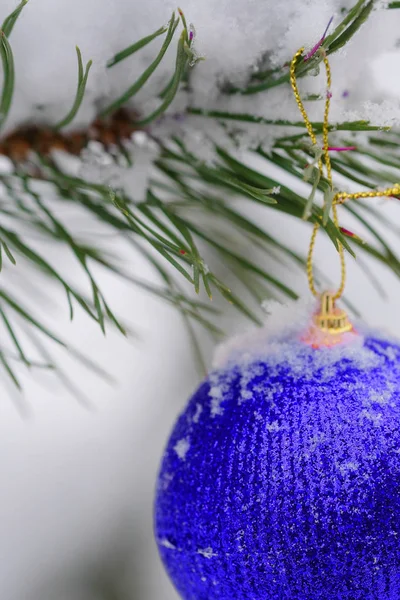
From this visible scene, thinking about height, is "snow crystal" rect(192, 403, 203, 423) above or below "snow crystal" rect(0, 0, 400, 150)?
below

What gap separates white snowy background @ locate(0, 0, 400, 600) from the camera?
0.29 m

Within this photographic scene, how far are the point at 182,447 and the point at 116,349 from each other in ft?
0.84

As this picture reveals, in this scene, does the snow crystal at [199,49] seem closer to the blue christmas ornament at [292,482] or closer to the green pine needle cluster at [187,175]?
the green pine needle cluster at [187,175]

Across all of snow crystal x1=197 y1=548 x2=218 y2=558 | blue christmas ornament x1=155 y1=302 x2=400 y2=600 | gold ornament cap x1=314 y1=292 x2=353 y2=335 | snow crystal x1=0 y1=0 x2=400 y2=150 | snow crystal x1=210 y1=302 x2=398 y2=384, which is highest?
snow crystal x1=0 y1=0 x2=400 y2=150

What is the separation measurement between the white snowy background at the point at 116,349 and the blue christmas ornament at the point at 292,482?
0.12 metres

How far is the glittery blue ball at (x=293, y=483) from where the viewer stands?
0.85 ft

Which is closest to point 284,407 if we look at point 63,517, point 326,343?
Answer: point 326,343

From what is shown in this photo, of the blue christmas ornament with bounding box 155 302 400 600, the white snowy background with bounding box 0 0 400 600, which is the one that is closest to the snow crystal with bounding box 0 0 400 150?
the white snowy background with bounding box 0 0 400 600

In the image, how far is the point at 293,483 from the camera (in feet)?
0.87

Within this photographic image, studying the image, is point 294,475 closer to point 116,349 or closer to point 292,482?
point 292,482

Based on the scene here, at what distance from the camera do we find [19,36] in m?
0.29

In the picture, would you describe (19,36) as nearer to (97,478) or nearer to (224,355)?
(224,355)

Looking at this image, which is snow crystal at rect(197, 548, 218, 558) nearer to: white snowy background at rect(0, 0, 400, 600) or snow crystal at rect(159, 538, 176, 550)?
snow crystal at rect(159, 538, 176, 550)

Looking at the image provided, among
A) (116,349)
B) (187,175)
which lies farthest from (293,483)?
(116,349)
